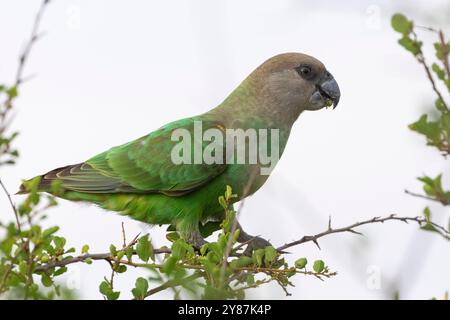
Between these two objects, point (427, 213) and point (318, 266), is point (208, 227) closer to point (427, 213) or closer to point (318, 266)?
point (318, 266)

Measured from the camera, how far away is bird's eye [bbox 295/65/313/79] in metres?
6.14

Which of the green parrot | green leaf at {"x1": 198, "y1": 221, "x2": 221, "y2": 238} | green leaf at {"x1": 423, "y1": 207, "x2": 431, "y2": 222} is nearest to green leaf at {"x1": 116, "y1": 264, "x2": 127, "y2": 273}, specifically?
green leaf at {"x1": 423, "y1": 207, "x2": 431, "y2": 222}

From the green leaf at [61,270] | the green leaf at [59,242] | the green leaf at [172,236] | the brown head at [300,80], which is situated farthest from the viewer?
the brown head at [300,80]

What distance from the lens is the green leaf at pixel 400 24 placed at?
267 centimetres

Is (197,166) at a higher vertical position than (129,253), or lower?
higher

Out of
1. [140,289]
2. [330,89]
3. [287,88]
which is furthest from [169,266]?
[330,89]

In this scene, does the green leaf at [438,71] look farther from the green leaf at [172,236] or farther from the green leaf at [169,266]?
the green leaf at [172,236]

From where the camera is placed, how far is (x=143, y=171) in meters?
5.57

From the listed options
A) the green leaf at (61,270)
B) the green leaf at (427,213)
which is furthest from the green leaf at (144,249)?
the green leaf at (427,213)

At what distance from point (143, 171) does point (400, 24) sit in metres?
3.26

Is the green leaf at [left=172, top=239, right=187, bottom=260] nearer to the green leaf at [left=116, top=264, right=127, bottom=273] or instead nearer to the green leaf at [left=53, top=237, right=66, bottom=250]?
the green leaf at [left=116, top=264, right=127, bottom=273]

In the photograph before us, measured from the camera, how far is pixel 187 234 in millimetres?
5258

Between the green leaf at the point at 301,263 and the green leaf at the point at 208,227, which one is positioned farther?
the green leaf at the point at 208,227
